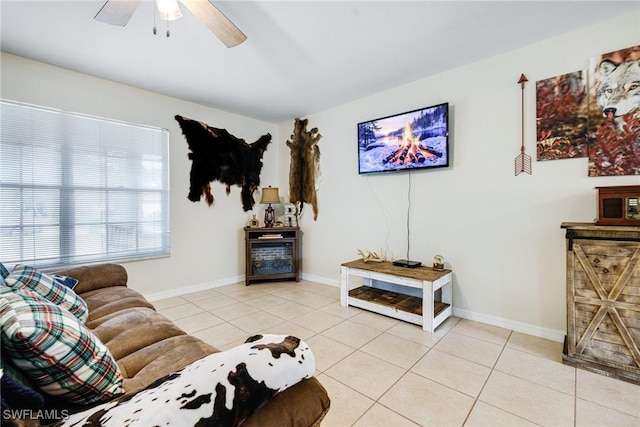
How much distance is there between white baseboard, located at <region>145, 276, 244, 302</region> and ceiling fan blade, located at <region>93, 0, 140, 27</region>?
2781 millimetres

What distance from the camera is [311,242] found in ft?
13.9

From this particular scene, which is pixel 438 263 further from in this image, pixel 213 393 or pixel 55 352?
pixel 55 352

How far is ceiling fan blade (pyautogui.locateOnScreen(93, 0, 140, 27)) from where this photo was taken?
162 cm

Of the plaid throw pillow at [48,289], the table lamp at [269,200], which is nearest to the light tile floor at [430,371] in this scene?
the plaid throw pillow at [48,289]

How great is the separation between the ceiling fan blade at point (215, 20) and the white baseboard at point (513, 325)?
10.0ft

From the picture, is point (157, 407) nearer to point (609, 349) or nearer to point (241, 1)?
point (241, 1)

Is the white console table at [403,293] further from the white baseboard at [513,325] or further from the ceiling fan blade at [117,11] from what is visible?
the ceiling fan blade at [117,11]

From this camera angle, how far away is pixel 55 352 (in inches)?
30.3

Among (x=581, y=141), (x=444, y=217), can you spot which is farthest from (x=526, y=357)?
(x=581, y=141)

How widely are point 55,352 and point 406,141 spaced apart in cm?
304

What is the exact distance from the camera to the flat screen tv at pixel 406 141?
2766 millimetres
